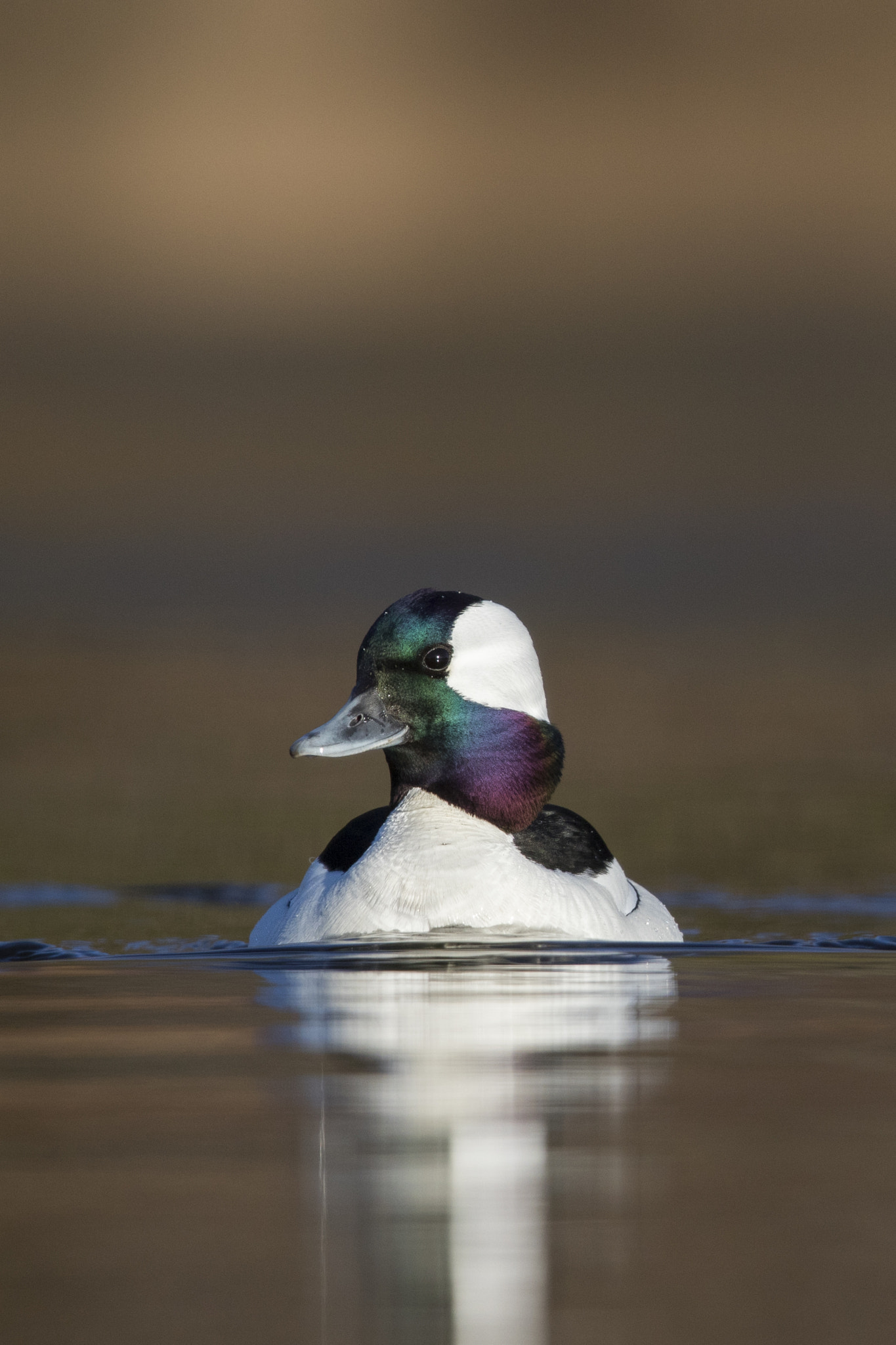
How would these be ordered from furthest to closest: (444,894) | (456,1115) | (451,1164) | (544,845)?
(544,845)
(444,894)
(456,1115)
(451,1164)

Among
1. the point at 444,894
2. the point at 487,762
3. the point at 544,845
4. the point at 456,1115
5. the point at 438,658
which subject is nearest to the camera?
the point at 456,1115

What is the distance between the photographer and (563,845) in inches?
312

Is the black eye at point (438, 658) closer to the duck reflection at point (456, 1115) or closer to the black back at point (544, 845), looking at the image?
the black back at point (544, 845)

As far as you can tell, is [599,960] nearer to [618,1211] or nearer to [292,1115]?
[292,1115]

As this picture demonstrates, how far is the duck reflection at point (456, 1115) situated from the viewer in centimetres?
348

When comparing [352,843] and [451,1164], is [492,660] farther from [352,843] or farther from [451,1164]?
[451,1164]

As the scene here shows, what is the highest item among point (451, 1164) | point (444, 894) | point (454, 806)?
point (454, 806)

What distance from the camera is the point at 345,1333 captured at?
10.7 ft

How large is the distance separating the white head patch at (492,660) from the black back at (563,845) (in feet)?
1.50

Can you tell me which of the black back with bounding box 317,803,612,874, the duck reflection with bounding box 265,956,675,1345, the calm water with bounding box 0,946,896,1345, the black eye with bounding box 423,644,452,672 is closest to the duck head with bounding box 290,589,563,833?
the black eye with bounding box 423,644,452,672

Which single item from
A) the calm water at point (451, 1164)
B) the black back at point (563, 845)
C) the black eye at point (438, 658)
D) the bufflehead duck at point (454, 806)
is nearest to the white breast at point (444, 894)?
the bufflehead duck at point (454, 806)

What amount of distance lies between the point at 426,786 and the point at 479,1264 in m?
4.26

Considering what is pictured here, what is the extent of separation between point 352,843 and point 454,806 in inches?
14.4

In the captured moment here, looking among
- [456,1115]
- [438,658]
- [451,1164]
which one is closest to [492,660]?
[438,658]
